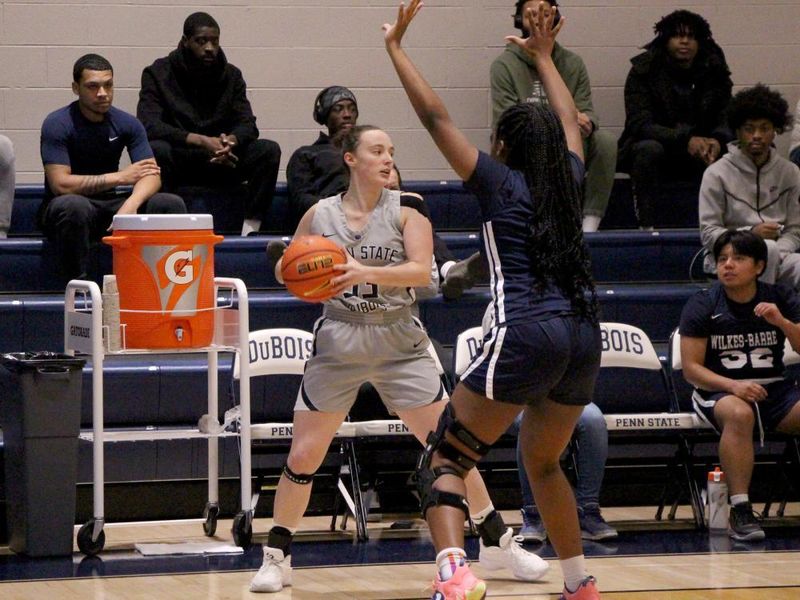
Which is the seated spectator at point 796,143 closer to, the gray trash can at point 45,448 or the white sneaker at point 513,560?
the white sneaker at point 513,560

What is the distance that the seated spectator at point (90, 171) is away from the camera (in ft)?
22.5

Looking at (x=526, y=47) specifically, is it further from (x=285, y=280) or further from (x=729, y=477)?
(x=729, y=477)

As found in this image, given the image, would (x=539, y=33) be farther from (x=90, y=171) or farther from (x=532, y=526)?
(x=90, y=171)

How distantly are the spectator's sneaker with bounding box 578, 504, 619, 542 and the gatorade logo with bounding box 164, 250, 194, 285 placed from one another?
1.97m

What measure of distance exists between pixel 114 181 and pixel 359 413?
180 centimetres

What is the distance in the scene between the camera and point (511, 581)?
16.5ft

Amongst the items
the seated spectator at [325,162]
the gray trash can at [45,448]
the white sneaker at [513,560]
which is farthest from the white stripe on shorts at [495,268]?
the seated spectator at [325,162]

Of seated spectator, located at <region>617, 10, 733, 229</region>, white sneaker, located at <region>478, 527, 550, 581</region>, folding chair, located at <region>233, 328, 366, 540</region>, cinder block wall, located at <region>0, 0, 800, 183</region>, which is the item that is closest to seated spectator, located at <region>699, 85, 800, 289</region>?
seated spectator, located at <region>617, 10, 733, 229</region>

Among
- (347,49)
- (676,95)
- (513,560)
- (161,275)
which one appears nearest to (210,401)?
(161,275)

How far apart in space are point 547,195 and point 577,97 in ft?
14.4

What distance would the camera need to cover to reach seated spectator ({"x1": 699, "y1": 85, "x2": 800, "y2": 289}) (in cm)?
738

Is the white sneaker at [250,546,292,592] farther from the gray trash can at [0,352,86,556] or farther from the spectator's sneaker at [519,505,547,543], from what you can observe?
the spectator's sneaker at [519,505,547,543]

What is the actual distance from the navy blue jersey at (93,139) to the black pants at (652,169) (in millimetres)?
2915

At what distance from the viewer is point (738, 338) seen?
632 cm
